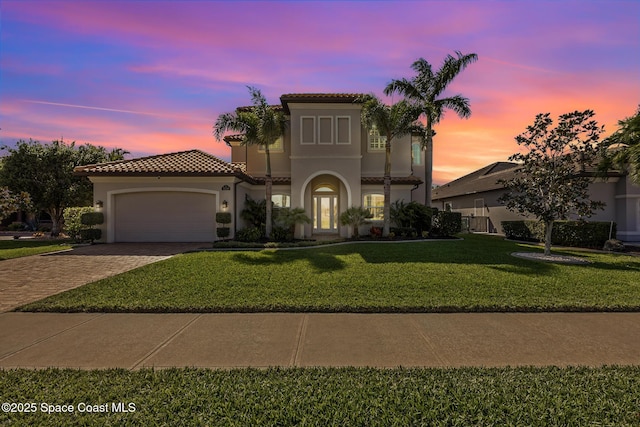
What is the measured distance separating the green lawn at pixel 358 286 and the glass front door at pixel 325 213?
925 cm

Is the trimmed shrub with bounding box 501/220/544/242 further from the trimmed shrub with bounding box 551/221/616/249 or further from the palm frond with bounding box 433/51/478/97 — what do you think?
the palm frond with bounding box 433/51/478/97

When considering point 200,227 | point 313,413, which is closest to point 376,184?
point 200,227

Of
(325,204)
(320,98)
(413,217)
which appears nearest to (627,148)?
(413,217)

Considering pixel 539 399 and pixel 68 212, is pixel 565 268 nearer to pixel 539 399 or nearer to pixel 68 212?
pixel 539 399

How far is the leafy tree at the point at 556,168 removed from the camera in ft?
37.1

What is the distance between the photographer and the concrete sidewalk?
12.8 ft

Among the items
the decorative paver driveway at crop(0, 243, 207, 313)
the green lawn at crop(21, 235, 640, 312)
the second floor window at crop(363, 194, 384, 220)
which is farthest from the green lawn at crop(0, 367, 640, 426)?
the second floor window at crop(363, 194, 384, 220)

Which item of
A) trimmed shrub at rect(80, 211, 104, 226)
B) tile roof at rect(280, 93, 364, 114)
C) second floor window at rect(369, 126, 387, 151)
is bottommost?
trimmed shrub at rect(80, 211, 104, 226)

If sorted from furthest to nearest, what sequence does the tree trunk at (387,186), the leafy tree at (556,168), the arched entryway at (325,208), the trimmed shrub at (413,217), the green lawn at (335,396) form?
the arched entryway at (325,208) → the trimmed shrub at (413,217) → the tree trunk at (387,186) → the leafy tree at (556,168) → the green lawn at (335,396)

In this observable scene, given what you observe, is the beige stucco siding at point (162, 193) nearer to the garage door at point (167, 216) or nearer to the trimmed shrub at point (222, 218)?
the garage door at point (167, 216)

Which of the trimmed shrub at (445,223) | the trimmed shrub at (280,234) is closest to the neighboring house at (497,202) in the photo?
the trimmed shrub at (445,223)

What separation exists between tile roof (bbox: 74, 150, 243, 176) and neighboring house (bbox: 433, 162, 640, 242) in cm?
1329

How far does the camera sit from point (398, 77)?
18312mm

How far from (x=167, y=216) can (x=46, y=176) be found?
12.0m
